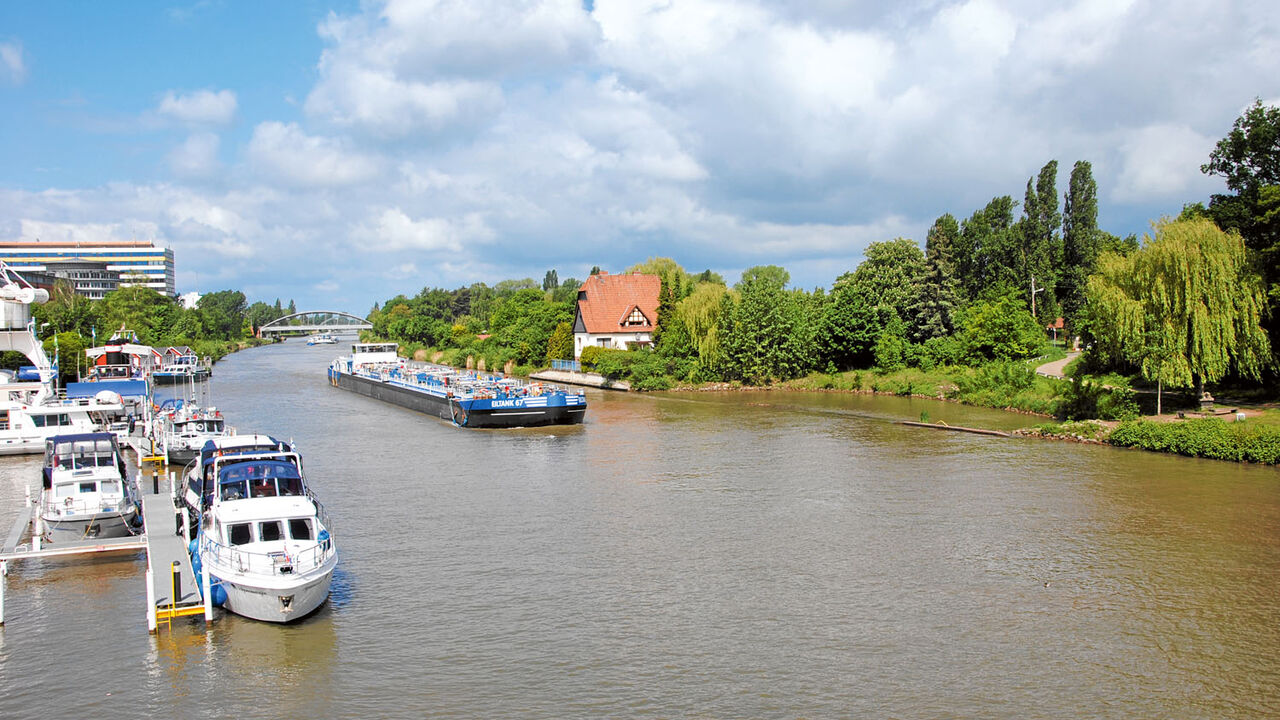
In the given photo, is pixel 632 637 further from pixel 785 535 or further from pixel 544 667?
pixel 785 535

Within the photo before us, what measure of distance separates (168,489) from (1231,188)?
41.6 meters

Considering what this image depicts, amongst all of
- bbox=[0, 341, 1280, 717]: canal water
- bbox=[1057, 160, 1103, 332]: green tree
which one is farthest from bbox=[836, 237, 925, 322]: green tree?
bbox=[0, 341, 1280, 717]: canal water

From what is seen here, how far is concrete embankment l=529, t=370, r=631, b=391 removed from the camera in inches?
2343

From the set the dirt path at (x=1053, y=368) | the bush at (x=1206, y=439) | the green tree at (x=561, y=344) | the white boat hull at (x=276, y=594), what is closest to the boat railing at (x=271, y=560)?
the white boat hull at (x=276, y=594)

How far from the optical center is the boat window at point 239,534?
15047 mm

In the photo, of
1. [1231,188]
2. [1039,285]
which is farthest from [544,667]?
[1039,285]

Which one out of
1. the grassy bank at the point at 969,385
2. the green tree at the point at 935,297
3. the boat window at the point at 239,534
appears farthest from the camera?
the green tree at the point at 935,297

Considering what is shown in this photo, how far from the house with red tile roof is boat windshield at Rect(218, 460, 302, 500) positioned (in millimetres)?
50917

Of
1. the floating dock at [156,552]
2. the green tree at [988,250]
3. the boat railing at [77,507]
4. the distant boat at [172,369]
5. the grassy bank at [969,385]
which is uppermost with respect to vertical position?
the green tree at [988,250]

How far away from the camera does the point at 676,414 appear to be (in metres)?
43.9

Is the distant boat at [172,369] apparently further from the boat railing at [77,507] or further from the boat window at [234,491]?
the boat window at [234,491]

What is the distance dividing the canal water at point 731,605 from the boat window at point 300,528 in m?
1.33

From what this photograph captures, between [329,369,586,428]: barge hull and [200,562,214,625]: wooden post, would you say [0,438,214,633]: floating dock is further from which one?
[329,369,586,428]: barge hull

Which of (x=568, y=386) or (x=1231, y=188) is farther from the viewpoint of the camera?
(x=568, y=386)
